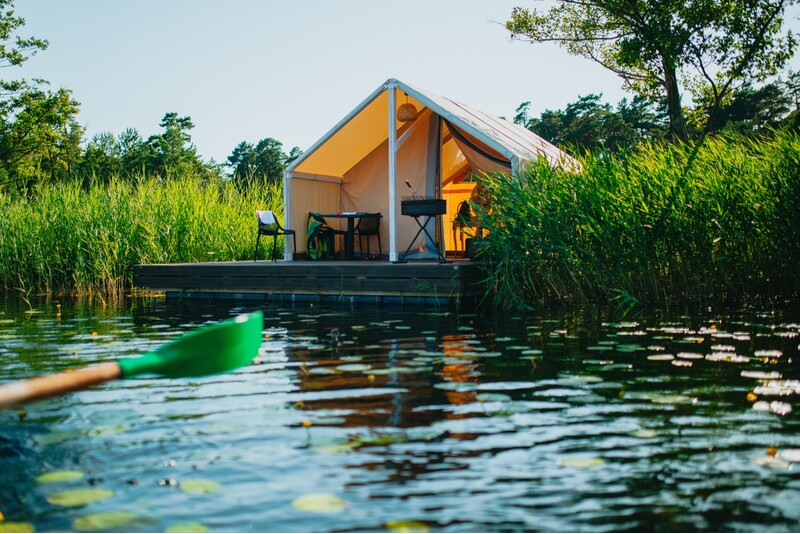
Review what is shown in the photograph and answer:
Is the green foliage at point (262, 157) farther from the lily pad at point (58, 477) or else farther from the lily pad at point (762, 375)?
the lily pad at point (58, 477)

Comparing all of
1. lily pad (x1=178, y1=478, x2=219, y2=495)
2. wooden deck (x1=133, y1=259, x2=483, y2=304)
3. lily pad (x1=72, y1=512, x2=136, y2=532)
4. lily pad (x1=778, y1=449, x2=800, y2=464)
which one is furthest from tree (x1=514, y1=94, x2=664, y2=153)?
lily pad (x1=72, y1=512, x2=136, y2=532)

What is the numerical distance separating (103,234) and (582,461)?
9.86 m

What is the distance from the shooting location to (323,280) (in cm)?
943

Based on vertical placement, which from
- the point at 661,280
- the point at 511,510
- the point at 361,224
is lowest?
the point at 511,510

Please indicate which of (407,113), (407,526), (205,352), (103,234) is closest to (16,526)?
(205,352)

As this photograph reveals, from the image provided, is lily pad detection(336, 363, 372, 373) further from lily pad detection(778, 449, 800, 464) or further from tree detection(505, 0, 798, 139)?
tree detection(505, 0, 798, 139)

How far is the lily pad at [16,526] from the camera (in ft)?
6.72

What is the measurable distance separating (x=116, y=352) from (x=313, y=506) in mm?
3385

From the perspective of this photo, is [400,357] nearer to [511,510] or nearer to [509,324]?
[509,324]

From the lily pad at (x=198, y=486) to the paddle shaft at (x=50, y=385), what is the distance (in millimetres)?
661

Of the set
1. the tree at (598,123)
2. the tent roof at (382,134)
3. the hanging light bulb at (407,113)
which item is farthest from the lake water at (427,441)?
the tree at (598,123)

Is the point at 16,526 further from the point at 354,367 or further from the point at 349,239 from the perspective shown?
the point at 349,239

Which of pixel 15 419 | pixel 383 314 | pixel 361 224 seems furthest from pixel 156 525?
pixel 361 224

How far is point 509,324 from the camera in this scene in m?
6.63
